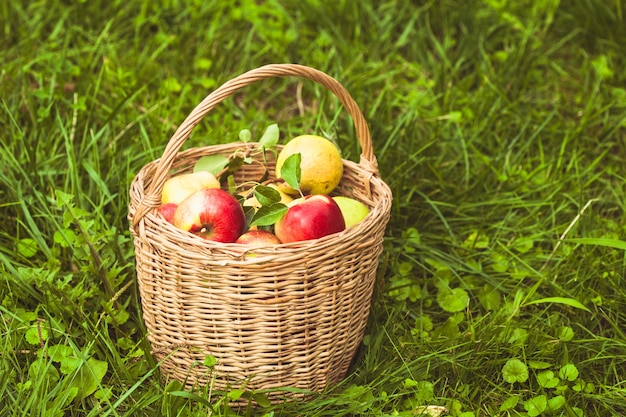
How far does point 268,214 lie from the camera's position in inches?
76.1

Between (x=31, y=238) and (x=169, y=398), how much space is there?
2.92 feet

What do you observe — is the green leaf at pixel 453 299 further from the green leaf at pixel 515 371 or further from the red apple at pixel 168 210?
the red apple at pixel 168 210

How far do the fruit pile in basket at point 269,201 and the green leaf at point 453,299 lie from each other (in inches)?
15.6

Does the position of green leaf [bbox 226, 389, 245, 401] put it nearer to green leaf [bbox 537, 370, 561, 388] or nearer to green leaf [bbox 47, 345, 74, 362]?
green leaf [bbox 47, 345, 74, 362]

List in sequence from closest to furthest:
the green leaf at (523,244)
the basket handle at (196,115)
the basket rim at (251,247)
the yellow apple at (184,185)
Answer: the basket rim at (251,247) < the basket handle at (196,115) < the yellow apple at (184,185) < the green leaf at (523,244)

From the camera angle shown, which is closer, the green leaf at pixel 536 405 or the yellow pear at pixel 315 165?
the green leaf at pixel 536 405

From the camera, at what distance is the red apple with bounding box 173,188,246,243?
6.22ft

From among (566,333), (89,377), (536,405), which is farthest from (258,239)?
(566,333)

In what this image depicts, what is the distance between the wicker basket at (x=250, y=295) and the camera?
1.78m

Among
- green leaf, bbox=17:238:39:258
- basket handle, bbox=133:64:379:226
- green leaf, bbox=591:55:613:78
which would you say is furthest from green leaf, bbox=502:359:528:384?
green leaf, bbox=591:55:613:78

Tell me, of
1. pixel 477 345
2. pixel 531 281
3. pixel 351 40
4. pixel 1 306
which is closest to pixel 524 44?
pixel 351 40

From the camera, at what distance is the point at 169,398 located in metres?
Result: 1.87

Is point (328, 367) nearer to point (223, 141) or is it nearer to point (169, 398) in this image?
point (169, 398)

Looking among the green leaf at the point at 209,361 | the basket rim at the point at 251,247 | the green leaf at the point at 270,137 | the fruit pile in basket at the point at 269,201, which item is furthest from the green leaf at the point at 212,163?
the green leaf at the point at 209,361
